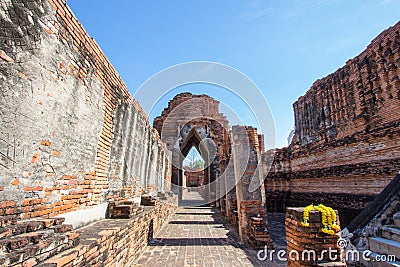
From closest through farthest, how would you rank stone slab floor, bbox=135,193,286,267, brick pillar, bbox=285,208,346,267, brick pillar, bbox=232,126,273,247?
brick pillar, bbox=285,208,346,267
stone slab floor, bbox=135,193,286,267
brick pillar, bbox=232,126,273,247

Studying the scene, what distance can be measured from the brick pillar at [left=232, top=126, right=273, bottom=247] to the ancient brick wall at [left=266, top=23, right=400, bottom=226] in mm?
3685

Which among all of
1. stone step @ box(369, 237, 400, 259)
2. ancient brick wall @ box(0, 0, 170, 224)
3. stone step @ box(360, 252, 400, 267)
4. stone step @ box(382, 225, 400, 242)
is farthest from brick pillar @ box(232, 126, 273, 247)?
ancient brick wall @ box(0, 0, 170, 224)

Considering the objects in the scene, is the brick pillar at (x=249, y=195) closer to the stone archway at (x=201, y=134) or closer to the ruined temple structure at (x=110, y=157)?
the ruined temple structure at (x=110, y=157)

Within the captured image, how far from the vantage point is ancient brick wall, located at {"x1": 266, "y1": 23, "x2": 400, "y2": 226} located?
6.80m

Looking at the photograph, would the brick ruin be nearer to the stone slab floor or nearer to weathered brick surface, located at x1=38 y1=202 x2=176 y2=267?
weathered brick surface, located at x1=38 y1=202 x2=176 y2=267

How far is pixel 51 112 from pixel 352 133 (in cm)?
917

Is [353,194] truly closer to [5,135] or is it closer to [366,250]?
[366,250]

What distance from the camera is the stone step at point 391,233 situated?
12.3ft

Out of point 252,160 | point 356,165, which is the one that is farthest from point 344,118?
point 252,160

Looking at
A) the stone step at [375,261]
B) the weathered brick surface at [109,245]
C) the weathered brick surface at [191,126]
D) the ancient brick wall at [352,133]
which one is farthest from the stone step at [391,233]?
the weathered brick surface at [191,126]

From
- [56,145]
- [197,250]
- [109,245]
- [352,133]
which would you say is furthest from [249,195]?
[352,133]

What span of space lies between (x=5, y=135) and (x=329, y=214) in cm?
425

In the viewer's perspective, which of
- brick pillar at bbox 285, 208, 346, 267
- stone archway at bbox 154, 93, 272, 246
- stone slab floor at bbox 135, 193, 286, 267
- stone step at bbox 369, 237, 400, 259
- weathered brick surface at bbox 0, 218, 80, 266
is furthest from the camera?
stone archway at bbox 154, 93, 272, 246

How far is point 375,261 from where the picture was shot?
367 cm
